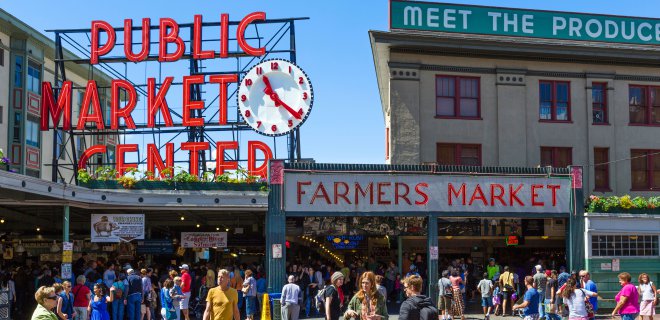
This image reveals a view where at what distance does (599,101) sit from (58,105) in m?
23.2

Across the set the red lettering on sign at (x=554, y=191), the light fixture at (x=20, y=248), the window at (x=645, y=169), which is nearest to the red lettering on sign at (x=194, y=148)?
the light fixture at (x=20, y=248)

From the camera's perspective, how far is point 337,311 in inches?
606

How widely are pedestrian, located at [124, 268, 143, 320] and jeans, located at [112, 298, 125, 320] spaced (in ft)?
1.30

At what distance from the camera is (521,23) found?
33.0 meters

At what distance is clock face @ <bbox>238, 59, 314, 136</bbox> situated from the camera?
35.7 metres

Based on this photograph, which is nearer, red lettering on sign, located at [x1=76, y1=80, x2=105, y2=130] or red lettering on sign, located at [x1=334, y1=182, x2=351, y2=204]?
red lettering on sign, located at [x1=334, y1=182, x2=351, y2=204]

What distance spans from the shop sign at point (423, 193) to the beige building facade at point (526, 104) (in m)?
2.99

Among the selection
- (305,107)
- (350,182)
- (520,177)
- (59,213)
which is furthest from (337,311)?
(305,107)

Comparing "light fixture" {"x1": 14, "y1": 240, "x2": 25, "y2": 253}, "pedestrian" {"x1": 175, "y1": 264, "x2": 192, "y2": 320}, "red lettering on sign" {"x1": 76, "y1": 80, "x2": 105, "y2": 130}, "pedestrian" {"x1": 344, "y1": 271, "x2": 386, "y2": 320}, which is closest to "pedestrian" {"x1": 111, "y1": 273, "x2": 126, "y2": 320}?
"pedestrian" {"x1": 175, "y1": 264, "x2": 192, "y2": 320}

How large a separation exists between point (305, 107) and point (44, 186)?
1427 cm

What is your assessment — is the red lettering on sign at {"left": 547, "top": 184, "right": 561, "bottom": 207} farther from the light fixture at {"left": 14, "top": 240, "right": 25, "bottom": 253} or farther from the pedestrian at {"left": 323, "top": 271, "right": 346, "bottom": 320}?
the light fixture at {"left": 14, "top": 240, "right": 25, "bottom": 253}

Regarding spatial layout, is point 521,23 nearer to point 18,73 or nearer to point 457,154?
point 457,154

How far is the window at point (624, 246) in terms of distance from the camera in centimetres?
2956

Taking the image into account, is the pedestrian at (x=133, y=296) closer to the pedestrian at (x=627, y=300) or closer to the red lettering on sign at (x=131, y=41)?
the pedestrian at (x=627, y=300)
